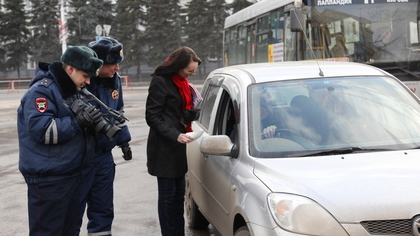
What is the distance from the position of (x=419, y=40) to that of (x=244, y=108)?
26.1ft

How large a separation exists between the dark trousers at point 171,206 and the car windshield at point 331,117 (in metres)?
1.15

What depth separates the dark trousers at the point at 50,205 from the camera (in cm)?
370

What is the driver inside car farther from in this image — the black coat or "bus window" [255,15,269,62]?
"bus window" [255,15,269,62]

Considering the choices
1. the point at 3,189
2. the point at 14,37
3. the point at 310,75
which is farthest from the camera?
the point at 14,37

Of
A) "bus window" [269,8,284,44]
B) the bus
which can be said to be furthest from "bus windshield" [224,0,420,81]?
"bus window" [269,8,284,44]

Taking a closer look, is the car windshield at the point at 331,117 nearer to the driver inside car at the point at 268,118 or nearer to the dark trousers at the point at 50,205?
the driver inside car at the point at 268,118

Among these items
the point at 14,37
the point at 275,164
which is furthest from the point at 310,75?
the point at 14,37

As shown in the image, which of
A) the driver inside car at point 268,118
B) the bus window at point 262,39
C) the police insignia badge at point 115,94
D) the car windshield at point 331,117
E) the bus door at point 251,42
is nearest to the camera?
the car windshield at point 331,117

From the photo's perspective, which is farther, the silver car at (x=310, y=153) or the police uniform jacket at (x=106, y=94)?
the police uniform jacket at (x=106, y=94)

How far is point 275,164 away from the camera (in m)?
3.58

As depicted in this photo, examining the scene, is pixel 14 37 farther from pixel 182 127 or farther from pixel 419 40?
pixel 182 127

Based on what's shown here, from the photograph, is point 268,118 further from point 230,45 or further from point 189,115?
point 230,45

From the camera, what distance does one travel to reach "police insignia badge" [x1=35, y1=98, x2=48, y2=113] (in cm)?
361

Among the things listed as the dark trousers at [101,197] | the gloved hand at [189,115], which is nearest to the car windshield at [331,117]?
the gloved hand at [189,115]
